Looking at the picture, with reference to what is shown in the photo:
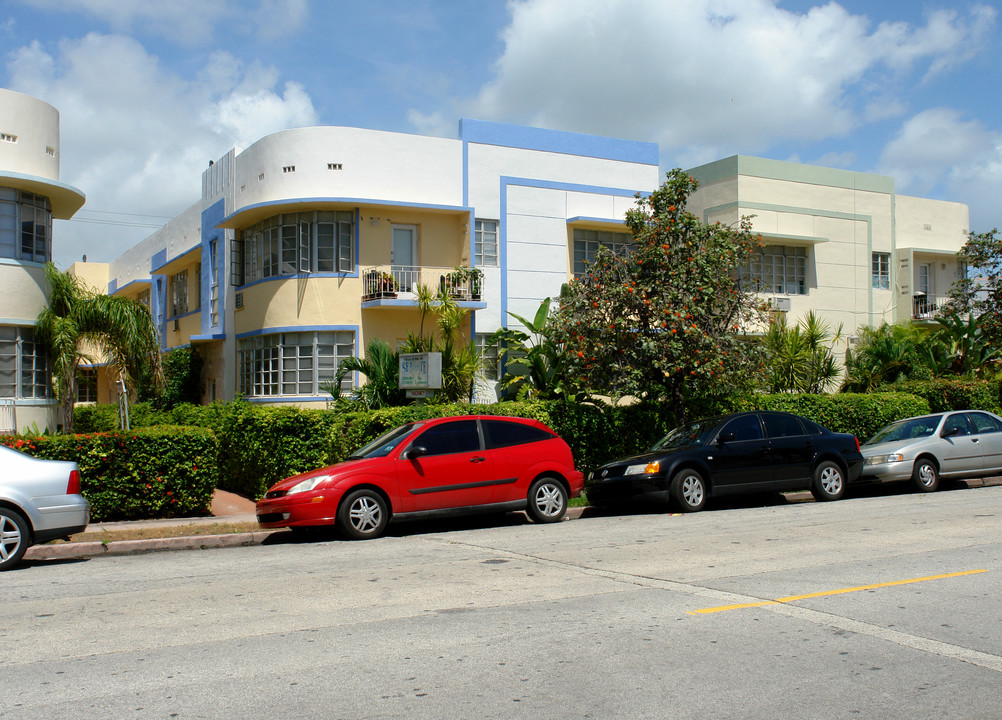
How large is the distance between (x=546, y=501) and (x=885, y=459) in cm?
697

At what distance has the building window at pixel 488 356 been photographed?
22422 millimetres

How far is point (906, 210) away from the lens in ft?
103

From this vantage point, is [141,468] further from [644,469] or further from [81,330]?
[644,469]

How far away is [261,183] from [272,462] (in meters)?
9.58

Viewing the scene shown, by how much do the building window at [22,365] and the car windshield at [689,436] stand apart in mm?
13229

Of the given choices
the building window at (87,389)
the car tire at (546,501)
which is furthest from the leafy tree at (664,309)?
the building window at (87,389)

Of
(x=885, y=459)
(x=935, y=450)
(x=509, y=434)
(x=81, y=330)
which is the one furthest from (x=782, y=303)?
(x=81, y=330)

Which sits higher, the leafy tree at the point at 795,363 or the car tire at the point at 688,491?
the leafy tree at the point at 795,363

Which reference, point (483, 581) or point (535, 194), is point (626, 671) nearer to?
point (483, 581)

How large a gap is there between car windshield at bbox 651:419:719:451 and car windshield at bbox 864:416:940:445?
442cm

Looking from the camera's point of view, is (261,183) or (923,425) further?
(261,183)

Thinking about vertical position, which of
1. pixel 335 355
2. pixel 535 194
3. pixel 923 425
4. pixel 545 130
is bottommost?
pixel 923 425

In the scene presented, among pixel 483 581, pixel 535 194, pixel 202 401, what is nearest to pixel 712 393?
pixel 535 194

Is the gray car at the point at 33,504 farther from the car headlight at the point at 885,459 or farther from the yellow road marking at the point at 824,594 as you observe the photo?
the car headlight at the point at 885,459
